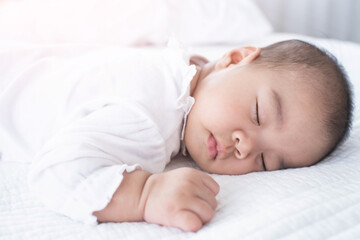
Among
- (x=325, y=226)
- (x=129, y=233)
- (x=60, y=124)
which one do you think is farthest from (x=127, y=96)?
(x=325, y=226)

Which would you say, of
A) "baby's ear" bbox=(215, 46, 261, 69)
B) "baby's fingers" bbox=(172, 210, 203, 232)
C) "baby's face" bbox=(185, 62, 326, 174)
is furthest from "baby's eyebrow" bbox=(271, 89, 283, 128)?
"baby's fingers" bbox=(172, 210, 203, 232)

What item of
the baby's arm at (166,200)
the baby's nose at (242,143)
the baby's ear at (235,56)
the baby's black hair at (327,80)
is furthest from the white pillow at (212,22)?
the baby's arm at (166,200)

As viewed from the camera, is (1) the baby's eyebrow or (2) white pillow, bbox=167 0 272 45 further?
(2) white pillow, bbox=167 0 272 45

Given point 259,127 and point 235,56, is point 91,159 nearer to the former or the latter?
point 259,127

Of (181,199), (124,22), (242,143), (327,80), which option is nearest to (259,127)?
(242,143)

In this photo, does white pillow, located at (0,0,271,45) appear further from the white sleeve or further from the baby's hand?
the baby's hand

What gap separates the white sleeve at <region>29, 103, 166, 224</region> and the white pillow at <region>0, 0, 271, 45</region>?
0.93m

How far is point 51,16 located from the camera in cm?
163

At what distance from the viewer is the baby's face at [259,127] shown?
32.4 inches

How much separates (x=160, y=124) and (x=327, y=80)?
36cm

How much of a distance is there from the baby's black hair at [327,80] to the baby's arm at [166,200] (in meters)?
0.32

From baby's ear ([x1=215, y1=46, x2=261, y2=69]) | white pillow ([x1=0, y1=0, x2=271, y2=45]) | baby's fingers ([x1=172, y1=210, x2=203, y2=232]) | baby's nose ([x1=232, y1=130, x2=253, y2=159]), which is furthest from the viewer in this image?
white pillow ([x1=0, y1=0, x2=271, y2=45])

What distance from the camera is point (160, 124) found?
85cm

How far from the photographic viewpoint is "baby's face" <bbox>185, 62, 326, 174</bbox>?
822 millimetres
